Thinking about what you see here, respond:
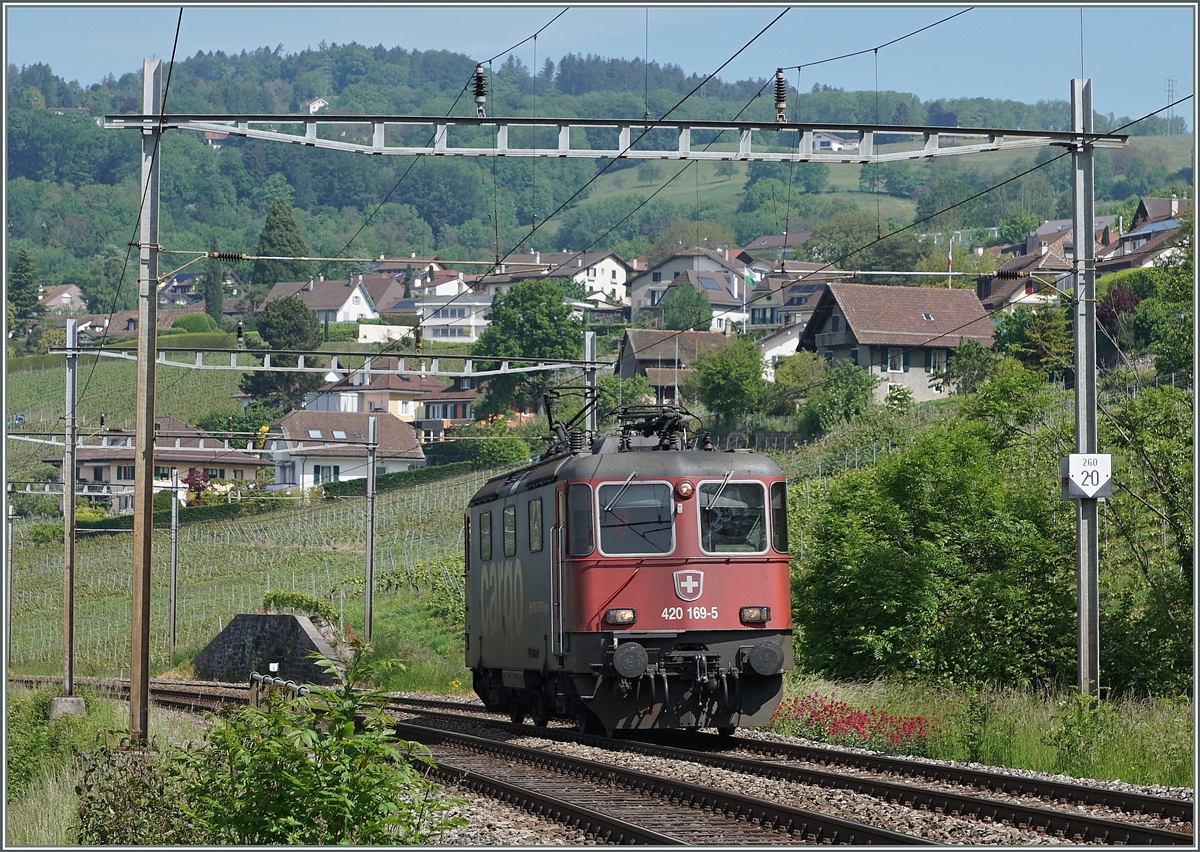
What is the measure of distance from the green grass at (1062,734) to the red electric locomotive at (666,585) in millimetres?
2160

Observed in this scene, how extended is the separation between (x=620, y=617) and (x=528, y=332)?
90.2 metres

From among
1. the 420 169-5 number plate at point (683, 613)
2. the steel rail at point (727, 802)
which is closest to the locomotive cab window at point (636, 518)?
the 420 169-5 number plate at point (683, 613)

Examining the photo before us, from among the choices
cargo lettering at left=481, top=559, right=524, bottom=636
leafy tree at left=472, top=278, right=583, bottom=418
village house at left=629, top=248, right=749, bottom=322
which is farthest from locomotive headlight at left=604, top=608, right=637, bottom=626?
village house at left=629, top=248, right=749, bottom=322

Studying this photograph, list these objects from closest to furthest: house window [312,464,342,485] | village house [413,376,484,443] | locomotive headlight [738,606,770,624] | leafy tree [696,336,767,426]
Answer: locomotive headlight [738,606,770,624] → leafy tree [696,336,767,426] → house window [312,464,342,485] → village house [413,376,484,443]

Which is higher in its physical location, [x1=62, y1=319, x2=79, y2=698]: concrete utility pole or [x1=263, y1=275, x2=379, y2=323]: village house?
[x1=263, y1=275, x2=379, y2=323]: village house

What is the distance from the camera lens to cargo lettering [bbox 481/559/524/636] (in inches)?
772

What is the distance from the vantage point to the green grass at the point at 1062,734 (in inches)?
554

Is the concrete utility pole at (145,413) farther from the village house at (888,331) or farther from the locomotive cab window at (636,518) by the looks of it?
the village house at (888,331)

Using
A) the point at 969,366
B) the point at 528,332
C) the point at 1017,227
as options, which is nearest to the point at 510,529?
the point at 969,366

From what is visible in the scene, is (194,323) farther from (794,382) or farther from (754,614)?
(754,614)

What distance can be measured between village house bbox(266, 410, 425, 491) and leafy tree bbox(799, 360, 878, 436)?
3283 centimetres

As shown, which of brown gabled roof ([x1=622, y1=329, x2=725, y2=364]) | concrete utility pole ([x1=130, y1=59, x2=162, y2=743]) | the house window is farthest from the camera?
brown gabled roof ([x1=622, y1=329, x2=725, y2=364])

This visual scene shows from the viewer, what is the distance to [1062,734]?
14.6 metres

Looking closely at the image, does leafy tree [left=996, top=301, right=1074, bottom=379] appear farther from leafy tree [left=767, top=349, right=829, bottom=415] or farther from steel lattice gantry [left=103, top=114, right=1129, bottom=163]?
steel lattice gantry [left=103, top=114, right=1129, bottom=163]
